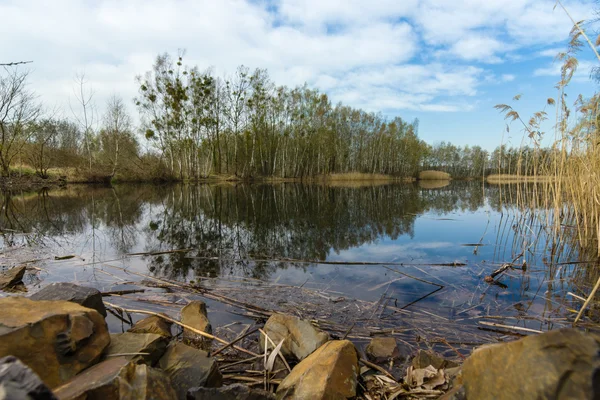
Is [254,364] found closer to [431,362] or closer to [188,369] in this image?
[188,369]

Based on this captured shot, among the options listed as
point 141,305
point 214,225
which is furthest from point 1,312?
point 214,225

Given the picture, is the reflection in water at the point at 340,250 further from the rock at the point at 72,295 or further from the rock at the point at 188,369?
the rock at the point at 188,369

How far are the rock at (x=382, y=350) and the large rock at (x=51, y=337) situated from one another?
2218 mm

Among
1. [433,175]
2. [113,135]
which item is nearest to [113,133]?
[113,135]

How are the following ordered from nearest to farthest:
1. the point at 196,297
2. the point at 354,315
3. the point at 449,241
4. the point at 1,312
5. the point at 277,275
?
the point at 1,312 < the point at 354,315 < the point at 196,297 < the point at 277,275 < the point at 449,241

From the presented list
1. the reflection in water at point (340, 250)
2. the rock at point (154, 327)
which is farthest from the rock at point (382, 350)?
the rock at point (154, 327)

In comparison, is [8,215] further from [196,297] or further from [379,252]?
[379,252]

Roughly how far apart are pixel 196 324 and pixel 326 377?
64.0 inches

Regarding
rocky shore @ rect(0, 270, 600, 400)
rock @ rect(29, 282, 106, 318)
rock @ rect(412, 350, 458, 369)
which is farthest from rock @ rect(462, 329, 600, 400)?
rock @ rect(29, 282, 106, 318)

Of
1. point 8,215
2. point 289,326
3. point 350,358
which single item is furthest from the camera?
point 8,215

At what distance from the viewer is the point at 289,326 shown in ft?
9.23

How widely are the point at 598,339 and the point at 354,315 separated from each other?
2.56 metres

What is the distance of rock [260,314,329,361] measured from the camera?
262 cm

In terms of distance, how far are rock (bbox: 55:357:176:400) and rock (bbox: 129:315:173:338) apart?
98 cm
